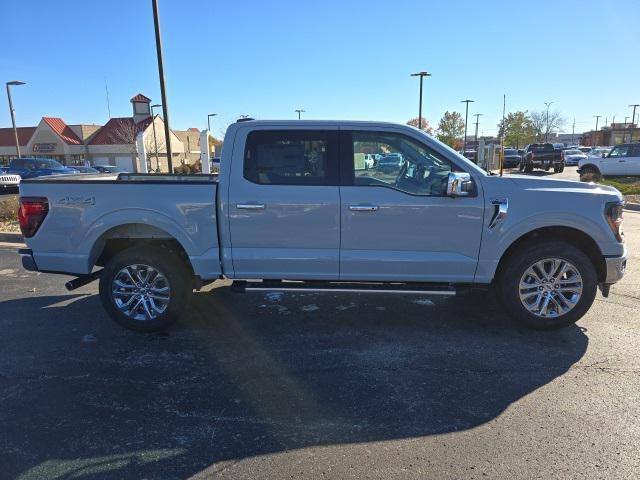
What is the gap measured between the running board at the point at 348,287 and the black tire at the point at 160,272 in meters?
0.54

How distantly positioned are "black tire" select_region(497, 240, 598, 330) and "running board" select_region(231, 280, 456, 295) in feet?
1.80

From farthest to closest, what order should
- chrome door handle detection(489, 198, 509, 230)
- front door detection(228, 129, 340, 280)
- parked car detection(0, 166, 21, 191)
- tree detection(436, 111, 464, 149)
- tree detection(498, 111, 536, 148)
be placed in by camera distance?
tree detection(436, 111, 464, 149)
tree detection(498, 111, 536, 148)
parked car detection(0, 166, 21, 191)
front door detection(228, 129, 340, 280)
chrome door handle detection(489, 198, 509, 230)

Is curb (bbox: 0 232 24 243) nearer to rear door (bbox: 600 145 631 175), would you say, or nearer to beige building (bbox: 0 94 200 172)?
rear door (bbox: 600 145 631 175)

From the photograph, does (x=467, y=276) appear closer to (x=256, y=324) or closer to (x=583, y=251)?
(x=583, y=251)

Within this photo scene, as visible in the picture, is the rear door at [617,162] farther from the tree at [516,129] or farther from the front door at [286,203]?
the tree at [516,129]

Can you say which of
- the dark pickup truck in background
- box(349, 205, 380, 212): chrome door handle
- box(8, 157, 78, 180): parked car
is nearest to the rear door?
the dark pickup truck in background

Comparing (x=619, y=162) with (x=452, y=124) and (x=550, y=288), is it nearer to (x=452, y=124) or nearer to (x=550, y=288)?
(x=550, y=288)

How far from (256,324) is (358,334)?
108 centimetres

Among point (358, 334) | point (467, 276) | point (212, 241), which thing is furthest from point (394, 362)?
point (212, 241)

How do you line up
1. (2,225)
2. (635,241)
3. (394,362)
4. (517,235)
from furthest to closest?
(2,225) < (635,241) < (517,235) < (394,362)

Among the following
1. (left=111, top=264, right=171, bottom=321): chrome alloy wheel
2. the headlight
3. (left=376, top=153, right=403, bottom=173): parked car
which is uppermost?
(left=376, top=153, right=403, bottom=173): parked car

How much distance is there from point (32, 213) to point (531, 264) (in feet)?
15.9

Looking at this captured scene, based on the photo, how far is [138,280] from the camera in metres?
4.71

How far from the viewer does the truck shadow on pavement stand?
9.66 feet
